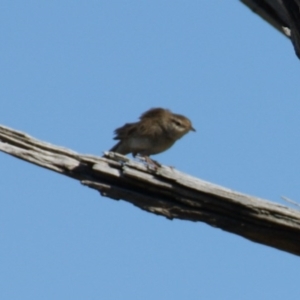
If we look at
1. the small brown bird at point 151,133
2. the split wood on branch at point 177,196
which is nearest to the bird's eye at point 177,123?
the small brown bird at point 151,133

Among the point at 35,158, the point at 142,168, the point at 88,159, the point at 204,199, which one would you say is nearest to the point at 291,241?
the point at 204,199

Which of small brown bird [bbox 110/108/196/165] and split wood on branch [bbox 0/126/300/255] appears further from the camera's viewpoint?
small brown bird [bbox 110/108/196/165]

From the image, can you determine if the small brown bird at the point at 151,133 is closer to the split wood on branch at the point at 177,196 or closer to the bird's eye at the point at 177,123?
the bird's eye at the point at 177,123

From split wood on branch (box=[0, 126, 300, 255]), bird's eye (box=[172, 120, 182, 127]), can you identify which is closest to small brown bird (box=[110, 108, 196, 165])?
bird's eye (box=[172, 120, 182, 127])

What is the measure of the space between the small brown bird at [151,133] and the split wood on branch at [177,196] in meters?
4.28

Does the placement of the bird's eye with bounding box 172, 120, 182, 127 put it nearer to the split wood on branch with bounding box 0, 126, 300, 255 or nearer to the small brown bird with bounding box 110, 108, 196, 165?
the small brown bird with bounding box 110, 108, 196, 165

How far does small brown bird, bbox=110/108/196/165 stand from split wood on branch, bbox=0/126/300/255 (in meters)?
4.28

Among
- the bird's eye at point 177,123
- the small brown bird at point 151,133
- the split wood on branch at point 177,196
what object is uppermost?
the bird's eye at point 177,123

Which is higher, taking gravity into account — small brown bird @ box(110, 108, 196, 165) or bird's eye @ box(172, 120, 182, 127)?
bird's eye @ box(172, 120, 182, 127)

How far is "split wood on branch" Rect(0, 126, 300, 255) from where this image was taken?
2.79 metres

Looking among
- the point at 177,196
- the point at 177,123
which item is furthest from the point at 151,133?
the point at 177,196

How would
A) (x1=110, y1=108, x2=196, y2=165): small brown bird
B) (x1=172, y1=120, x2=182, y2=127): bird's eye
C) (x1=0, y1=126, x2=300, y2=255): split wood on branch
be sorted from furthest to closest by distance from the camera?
(x1=172, y1=120, x2=182, y2=127): bird's eye < (x1=110, y1=108, x2=196, y2=165): small brown bird < (x1=0, y1=126, x2=300, y2=255): split wood on branch

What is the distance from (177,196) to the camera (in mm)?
2861

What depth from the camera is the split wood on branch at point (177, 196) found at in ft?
9.14
